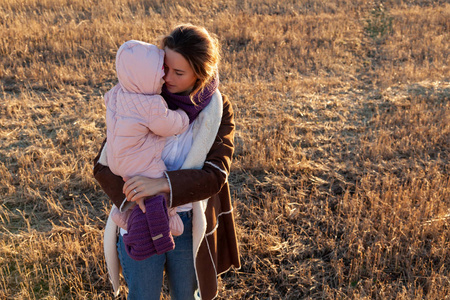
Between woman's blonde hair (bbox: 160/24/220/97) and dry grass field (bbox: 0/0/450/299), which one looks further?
dry grass field (bbox: 0/0/450/299)

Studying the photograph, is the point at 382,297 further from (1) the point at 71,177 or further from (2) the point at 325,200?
(1) the point at 71,177

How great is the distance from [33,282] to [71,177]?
5.57 feet

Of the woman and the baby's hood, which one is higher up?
the baby's hood

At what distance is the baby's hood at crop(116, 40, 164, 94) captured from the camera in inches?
80.9

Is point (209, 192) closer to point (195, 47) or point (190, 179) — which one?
point (190, 179)

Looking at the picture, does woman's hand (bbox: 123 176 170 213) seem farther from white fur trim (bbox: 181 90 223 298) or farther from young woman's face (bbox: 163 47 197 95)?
Result: young woman's face (bbox: 163 47 197 95)

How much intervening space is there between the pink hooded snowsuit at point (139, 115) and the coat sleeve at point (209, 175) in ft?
0.43

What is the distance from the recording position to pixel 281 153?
5.45 metres

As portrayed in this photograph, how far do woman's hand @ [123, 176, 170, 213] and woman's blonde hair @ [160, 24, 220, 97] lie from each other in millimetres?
573

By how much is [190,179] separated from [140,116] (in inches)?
15.8

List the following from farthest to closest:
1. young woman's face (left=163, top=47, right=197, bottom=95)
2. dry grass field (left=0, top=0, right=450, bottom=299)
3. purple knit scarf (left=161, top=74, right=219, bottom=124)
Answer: dry grass field (left=0, top=0, right=450, bottom=299)
purple knit scarf (left=161, top=74, right=219, bottom=124)
young woman's face (left=163, top=47, right=197, bottom=95)

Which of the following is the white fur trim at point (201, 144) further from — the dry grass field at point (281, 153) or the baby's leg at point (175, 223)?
the dry grass field at point (281, 153)

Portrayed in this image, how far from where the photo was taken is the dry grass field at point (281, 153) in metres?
3.68

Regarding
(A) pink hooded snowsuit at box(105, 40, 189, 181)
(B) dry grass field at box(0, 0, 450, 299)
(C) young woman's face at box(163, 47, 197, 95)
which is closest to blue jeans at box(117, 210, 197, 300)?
(A) pink hooded snowsuit at box(105, 40, 189, 181)
